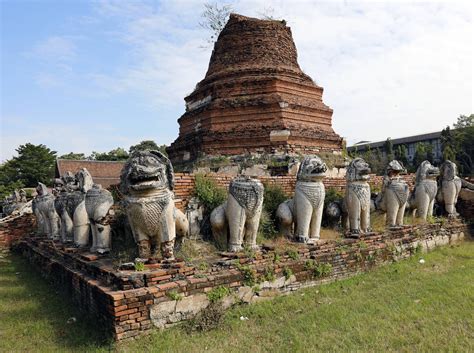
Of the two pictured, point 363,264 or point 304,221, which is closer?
point 304,221

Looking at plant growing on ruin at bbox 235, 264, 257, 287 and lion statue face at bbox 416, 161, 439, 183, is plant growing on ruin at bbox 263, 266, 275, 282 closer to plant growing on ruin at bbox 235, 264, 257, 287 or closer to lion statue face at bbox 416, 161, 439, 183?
plant growing on ruin at bbox 235, 264, 257, 287

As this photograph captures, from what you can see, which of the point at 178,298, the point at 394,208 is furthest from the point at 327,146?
the point at 178,298

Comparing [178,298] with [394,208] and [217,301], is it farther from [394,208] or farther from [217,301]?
[394,208]

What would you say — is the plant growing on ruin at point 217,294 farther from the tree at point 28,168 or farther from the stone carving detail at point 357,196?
the tree at point 28,168

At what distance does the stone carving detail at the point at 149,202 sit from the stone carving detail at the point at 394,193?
4.49 meters

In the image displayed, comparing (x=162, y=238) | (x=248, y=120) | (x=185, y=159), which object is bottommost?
(x=162, y=238)

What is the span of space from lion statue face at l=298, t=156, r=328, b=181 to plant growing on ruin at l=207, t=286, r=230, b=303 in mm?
2108

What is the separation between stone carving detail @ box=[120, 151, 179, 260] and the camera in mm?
4242

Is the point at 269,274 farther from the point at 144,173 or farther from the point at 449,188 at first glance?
the point at 449,188

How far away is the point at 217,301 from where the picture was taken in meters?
4.37

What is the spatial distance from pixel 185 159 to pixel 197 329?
7827 millimetres

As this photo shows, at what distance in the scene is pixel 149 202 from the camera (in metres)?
4.27

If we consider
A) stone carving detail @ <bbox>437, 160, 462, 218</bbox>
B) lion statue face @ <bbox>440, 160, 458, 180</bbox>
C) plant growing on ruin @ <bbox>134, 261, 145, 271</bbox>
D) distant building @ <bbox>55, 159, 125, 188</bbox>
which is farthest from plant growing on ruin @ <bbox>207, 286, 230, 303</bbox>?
distant building @ <bbox>55, 159, 125, 188</bbox>

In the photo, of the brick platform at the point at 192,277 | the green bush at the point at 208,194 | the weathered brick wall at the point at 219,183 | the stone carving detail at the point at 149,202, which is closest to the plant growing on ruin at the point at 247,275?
the brick platform at the point at 192,277
